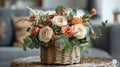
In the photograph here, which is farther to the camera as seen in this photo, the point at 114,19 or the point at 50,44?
the point at 114,19

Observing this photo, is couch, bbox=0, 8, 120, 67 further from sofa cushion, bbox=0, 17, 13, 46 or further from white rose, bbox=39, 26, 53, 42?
white rose, bbox=39, 26, 53, 42

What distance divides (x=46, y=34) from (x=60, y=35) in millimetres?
69

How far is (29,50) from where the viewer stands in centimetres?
262

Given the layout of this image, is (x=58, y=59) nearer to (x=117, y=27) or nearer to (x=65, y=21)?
(x=65, y=21)

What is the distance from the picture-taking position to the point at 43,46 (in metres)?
1.61

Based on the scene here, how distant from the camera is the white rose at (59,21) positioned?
1.57 meters

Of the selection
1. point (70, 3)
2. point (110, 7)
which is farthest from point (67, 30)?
point (110, 7)

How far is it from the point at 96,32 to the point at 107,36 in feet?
4.03

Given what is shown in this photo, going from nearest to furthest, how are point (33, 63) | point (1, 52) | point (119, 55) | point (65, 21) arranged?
point (65, 21), point (33, 63), point (1, 52), point (119, 55)

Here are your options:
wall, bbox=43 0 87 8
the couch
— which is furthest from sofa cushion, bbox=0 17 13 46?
wall, bbox=43 0 87 8

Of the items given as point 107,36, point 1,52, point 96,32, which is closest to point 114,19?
point 107,36

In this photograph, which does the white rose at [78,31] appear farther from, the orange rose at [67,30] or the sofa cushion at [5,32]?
the sofa cushion at [5,32]

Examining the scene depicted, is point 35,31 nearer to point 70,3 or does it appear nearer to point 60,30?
point 60,30

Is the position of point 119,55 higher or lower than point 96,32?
lower
